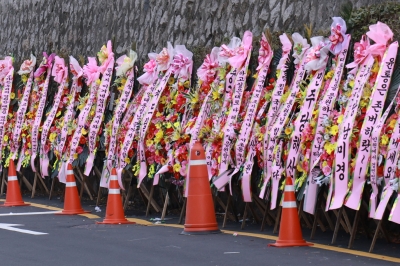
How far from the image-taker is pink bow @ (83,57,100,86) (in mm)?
15086

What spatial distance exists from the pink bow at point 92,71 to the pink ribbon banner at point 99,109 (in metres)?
0.26

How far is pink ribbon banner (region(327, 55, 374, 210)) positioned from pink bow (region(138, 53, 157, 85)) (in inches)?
177

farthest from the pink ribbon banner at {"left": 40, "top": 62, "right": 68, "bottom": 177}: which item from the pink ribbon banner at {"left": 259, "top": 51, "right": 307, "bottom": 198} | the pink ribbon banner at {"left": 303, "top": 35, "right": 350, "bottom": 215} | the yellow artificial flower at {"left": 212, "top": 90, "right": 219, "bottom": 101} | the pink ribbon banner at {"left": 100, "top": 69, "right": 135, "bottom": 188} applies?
the pink ribbon banner at {"left": 303, "top": 35, "right": 350, "bottom": 215}

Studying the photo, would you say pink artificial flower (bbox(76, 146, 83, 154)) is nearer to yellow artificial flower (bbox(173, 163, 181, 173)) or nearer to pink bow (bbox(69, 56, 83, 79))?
pink bow (bbox(69, 56, 83, 79))

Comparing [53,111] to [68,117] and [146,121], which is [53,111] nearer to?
[68,117]

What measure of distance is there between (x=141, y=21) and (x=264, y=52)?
7.55 meters

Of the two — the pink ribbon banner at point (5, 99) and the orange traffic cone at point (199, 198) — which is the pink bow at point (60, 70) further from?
the orange traffic cone at point (199, 198)

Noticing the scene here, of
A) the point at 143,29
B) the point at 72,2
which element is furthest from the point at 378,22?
the point at 72,2

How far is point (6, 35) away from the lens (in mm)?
24969

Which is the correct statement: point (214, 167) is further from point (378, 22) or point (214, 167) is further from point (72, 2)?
point (72, 2)

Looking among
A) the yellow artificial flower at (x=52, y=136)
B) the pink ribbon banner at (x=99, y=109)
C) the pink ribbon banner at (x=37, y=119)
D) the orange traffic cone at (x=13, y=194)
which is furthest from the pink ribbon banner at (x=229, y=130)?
the pink ribbon banner at (x=37, y=119)

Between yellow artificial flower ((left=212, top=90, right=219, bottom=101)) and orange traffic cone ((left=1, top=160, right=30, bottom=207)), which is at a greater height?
yellow artificial flower ((left=212, top=90, right=219, bottom=101))

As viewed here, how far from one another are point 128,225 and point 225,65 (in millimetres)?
2334

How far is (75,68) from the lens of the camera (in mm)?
15641
